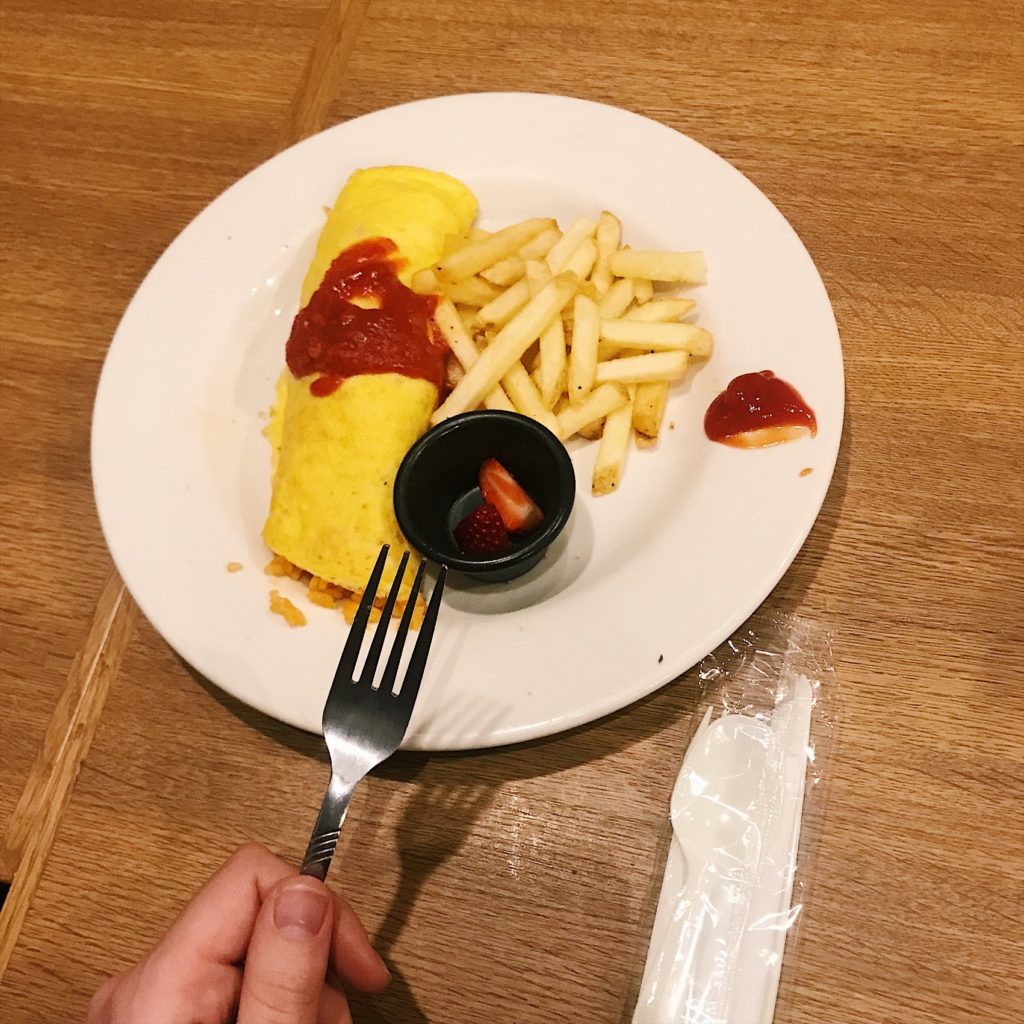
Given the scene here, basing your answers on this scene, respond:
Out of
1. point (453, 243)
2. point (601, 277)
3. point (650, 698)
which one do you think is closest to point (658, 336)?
point (601, 277)

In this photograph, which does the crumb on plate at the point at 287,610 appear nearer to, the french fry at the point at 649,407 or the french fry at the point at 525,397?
the french fry at the point at 525,397

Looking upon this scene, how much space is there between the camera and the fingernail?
1.23m

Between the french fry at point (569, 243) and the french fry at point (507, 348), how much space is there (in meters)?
0.15

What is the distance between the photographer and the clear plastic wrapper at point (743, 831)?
4.96ft

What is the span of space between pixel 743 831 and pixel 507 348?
1193mm

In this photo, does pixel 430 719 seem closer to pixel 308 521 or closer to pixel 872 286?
pixel 308 521

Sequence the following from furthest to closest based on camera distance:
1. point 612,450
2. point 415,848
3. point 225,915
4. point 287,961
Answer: point 612,450 < point 415,848 < point 225,915 < point 287,961

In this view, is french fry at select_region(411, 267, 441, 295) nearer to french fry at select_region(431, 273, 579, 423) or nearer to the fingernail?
french fry at select_region(431, 273, 579, 423)

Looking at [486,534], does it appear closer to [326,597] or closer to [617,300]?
[326,597]

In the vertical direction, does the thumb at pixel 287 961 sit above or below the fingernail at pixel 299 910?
below

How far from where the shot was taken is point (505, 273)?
2227 millimetres

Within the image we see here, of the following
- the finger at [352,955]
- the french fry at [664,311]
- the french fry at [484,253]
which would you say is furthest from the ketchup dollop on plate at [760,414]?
the finger at [352,955]

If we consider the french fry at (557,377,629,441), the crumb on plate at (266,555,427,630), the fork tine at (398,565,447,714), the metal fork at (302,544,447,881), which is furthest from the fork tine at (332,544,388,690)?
the french fry at (557,377,629,441)

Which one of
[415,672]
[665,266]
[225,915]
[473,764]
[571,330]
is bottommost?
[473,764]
